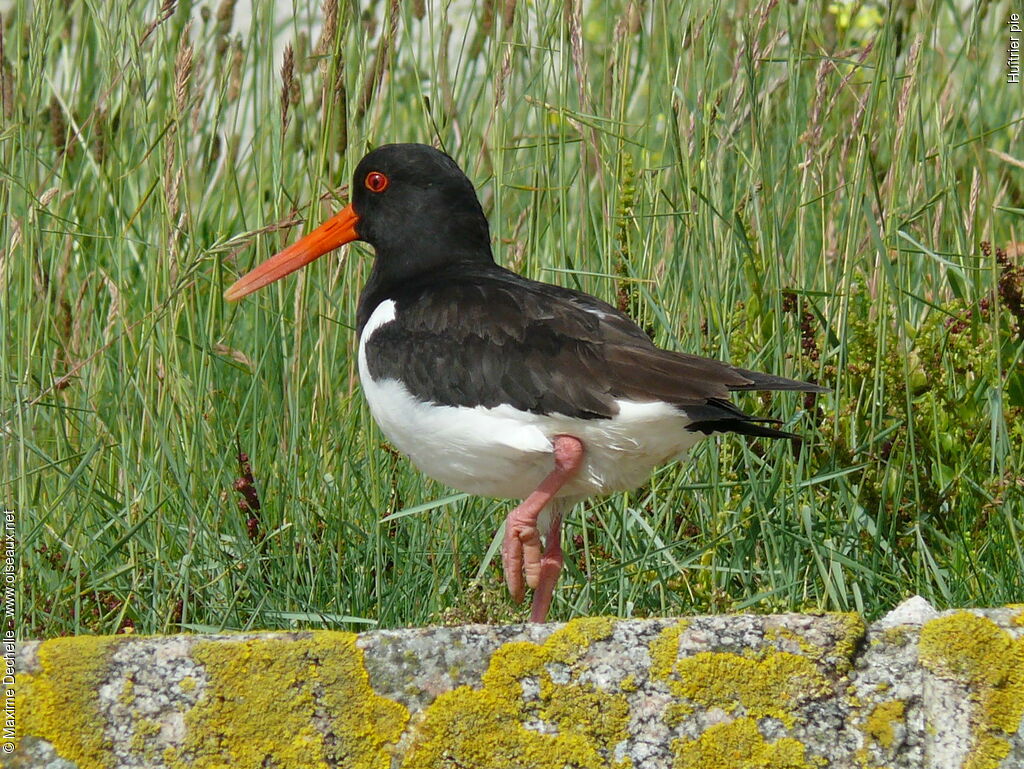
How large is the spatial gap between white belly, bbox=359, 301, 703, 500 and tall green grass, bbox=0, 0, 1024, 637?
0.51ft

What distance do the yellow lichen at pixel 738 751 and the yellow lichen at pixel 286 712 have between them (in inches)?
13.3

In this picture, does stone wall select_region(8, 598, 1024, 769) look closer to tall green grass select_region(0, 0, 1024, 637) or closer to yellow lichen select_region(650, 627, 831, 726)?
yellow lichen select_region(650, 627, 831, 726)

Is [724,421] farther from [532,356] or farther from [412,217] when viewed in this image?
[412,217]

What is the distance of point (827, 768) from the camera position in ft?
5.02

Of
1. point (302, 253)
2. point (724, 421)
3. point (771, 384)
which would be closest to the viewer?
point (771, 384)

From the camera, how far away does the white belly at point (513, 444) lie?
8.67 ft

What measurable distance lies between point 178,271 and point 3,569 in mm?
758

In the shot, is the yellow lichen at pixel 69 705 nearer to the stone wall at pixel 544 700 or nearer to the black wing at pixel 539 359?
the stone wall at pixel 544 700

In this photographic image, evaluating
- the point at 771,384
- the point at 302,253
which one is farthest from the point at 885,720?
the point at 302,253

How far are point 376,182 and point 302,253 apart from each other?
0.26 metres

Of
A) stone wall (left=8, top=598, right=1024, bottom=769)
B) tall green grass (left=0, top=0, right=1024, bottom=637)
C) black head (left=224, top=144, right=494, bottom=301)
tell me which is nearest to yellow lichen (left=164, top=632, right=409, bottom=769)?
stone wall (left=8, top=598, right=1024, bottom=769)

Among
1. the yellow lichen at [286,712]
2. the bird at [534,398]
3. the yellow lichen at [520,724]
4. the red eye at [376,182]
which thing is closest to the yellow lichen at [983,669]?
the yellow lichen at [520,724]

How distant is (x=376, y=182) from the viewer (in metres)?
3.33

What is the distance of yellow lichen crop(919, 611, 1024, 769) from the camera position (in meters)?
1.52
